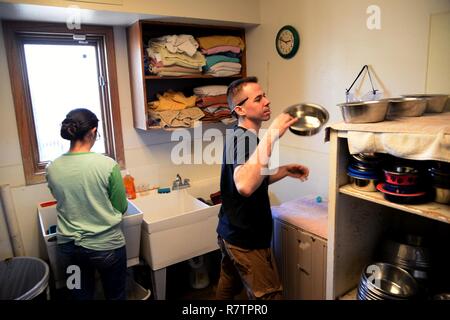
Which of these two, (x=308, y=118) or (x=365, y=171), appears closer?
(x=365, y=171)

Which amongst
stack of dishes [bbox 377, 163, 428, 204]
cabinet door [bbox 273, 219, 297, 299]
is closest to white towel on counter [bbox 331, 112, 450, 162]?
stack of dishes [bbox 377, 163, 428, 204]

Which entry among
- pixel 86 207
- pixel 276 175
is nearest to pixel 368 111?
pixel 276 175

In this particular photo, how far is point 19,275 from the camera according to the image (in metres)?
2.02

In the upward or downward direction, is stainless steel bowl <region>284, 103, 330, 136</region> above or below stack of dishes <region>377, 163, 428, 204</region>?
above

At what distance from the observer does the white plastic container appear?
1.88 metres

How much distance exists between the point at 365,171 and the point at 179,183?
1.54 meters

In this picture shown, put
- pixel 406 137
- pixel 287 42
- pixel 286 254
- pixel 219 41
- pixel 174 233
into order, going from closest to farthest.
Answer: pixel 406 137 < pixel 286 254 < pixel 174 233 < pixel 287 42 < pixel 219 41

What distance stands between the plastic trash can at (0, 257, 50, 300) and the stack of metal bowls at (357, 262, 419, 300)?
166 centimetres

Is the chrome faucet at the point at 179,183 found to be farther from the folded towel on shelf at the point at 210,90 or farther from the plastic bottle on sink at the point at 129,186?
the folded towel on shelf at the point at 210,90

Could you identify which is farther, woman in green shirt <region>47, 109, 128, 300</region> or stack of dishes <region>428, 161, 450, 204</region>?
woman in green shirt <region>47, 109, 128, 300</region>

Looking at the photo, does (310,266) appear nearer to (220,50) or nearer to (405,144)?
(405,144)

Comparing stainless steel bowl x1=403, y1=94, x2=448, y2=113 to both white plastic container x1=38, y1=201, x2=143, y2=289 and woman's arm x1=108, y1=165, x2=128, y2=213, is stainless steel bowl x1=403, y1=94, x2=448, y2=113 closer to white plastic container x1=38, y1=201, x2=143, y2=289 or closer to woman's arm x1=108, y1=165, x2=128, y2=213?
woman's arm x1=108, y1=165, x2=128, y2=213

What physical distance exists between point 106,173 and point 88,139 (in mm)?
193

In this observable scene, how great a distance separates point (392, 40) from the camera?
1786mm
